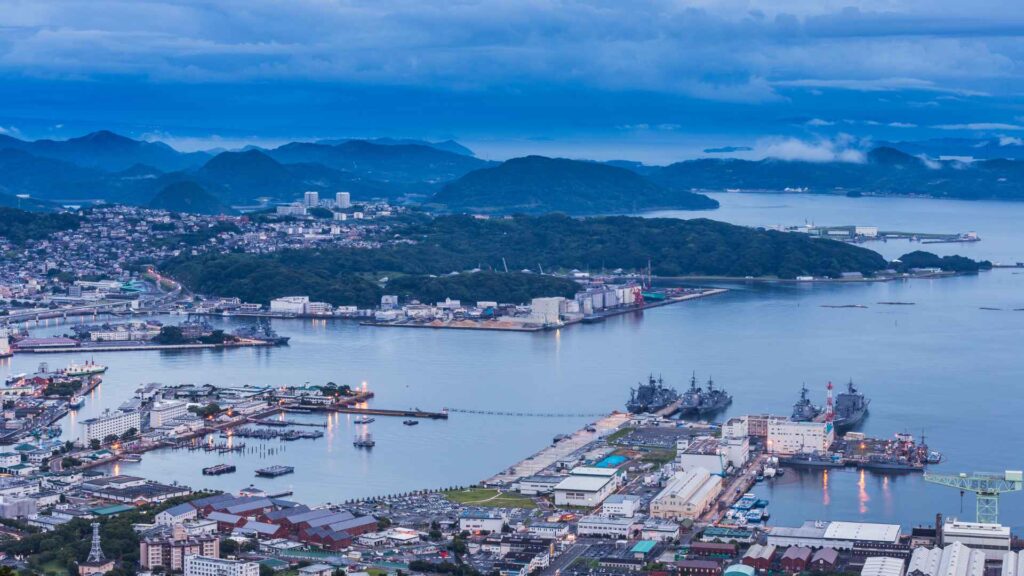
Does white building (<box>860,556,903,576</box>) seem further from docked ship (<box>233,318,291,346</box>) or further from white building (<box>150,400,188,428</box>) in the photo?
docked ship (<box>233,318,291,346</box>)

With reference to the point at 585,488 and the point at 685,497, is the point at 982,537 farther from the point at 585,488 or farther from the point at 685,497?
the point at 585,488

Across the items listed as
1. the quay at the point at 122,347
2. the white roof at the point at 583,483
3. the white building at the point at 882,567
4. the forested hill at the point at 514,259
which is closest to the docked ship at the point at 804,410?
the white roof at the point at 583,483

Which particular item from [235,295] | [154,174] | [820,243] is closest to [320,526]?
[235,295]

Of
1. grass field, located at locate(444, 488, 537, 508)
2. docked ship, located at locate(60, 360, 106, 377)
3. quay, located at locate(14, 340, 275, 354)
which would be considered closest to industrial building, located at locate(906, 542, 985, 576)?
grass field, located at locate(444, 488, 537, 508)

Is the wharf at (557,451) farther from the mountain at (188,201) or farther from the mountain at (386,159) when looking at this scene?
the mountain at (386,159)

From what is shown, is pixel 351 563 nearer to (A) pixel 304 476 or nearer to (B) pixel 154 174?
(A) pixel 304 476
